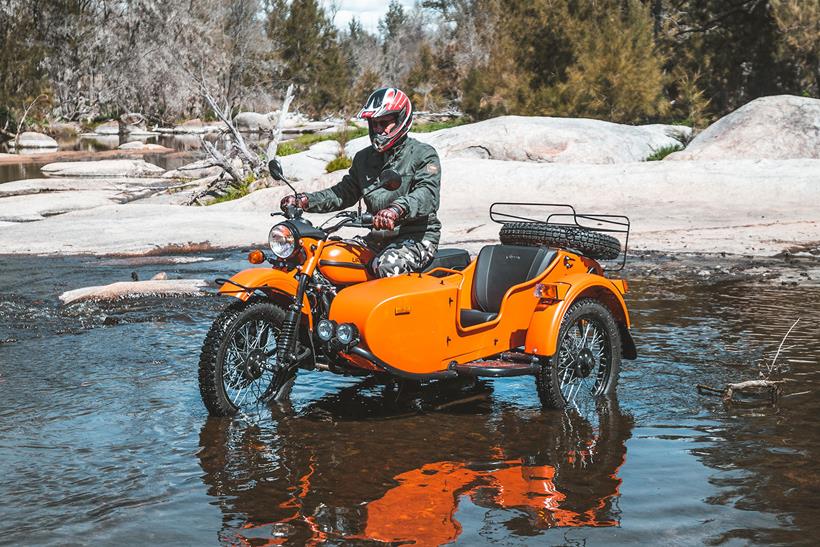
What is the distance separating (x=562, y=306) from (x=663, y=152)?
51.9 ft

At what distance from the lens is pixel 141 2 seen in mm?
66875

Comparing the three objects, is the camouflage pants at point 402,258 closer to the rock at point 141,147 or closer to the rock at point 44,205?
the rock at point 44,205

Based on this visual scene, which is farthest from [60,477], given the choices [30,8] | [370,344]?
[30,8]

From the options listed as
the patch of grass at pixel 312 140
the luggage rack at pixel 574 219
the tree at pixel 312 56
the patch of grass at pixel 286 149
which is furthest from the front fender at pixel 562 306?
the tree at pixel 312 56

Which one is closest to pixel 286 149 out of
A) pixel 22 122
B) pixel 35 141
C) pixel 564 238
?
pixel 564 238

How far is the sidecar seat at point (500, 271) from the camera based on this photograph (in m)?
6.73

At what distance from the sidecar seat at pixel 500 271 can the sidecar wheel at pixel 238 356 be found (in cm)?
133

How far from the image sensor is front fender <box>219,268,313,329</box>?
6180 mm

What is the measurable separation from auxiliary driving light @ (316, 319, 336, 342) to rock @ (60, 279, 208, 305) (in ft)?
17.8

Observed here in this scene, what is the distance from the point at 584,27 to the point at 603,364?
2021 cm

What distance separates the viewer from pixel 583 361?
6766 millimetres

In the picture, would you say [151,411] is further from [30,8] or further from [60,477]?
[30,8]

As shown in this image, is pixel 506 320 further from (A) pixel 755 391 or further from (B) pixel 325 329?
(A) pixel 755 391

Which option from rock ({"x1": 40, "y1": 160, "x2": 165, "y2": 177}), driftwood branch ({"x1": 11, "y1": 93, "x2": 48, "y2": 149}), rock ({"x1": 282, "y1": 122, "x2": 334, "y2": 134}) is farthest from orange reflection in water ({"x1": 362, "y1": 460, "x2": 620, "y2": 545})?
driftwood branch ({"x1": 11, "y1": 93, "x2": 48, "y2": 149})
